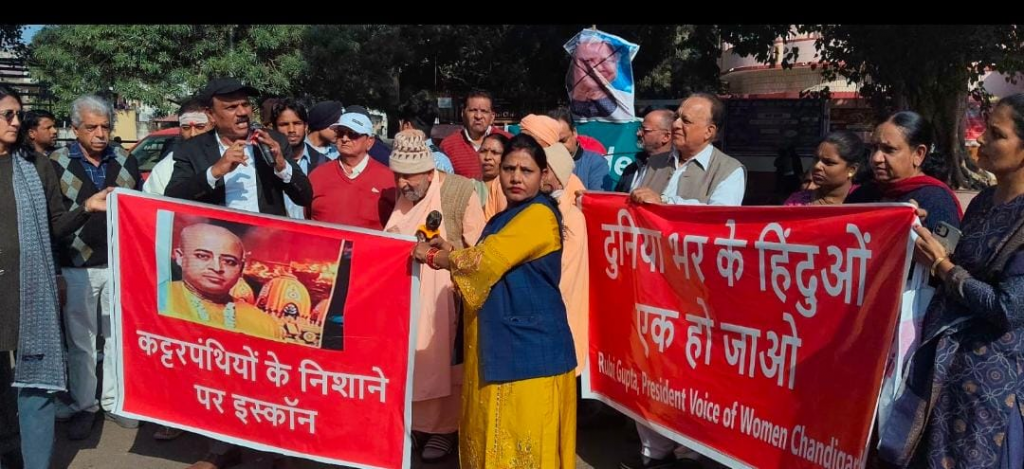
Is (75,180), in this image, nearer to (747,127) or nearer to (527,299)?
(527,299)

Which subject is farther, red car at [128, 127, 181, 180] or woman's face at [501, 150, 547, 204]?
red car at [128, 127, 181, 180]

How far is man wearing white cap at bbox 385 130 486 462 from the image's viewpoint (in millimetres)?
3980

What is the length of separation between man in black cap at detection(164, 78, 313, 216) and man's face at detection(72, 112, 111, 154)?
2.65 ft

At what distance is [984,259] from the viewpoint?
2639 mm

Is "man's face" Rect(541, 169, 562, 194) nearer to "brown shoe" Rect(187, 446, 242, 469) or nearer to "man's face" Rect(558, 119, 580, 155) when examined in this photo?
"man's face" Rect(558, 119, 580, 155)

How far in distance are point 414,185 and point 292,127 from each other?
2316 millimetres

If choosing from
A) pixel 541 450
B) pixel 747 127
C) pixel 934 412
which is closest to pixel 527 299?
pixel 541 450

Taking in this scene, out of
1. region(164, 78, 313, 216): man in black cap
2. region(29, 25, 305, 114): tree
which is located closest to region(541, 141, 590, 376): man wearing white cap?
region(164, 78, 313, 216): man in black cap

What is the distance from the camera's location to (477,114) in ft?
19.2

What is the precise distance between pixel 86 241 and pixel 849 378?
386cm

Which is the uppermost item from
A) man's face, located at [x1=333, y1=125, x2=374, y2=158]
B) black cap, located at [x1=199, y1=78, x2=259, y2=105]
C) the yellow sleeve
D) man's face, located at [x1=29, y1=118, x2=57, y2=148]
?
black cap, located at [x1=199, y1=78, x2=259, y2=105]

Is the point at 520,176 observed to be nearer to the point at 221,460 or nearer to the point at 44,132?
the point at 221,460

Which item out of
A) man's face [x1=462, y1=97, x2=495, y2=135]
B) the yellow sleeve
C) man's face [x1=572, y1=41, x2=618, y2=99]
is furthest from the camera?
man's face [x1=572, y1=41, x2=618, y2=99]

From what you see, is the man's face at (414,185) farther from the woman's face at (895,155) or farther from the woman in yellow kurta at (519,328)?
the woman's face at (895,155)
